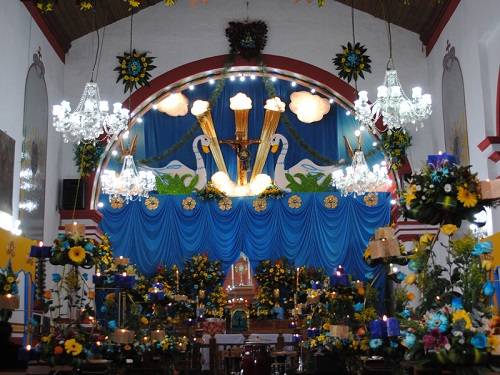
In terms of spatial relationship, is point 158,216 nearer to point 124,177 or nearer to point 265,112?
point 124,177

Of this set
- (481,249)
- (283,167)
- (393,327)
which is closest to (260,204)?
(283,167)

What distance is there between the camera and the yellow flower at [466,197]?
19.7ft

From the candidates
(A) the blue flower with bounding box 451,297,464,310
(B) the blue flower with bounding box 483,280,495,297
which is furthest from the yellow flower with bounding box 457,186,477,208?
(A) the blue flower with bounding box 451,297,464,310

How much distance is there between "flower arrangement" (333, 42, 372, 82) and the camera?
17781 mm

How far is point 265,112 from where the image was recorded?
19.8 metres

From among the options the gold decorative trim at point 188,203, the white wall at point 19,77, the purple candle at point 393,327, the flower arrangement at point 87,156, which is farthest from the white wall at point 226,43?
the purple candle at point 393,327

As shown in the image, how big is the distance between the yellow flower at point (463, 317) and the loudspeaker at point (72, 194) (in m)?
12.8

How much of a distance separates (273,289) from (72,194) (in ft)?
17.5

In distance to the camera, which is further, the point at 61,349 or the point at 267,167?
the point at 267,167

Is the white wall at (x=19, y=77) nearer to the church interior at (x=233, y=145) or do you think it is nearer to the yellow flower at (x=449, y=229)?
the church interior at (x=233, y=145)

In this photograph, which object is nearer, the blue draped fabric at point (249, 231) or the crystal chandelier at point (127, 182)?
the crystal chandelier at point (127, 182)

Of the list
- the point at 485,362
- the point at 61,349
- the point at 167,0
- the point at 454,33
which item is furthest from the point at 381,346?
the point at 454,33

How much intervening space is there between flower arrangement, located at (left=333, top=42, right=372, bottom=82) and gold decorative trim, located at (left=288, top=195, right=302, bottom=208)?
3.34 metres

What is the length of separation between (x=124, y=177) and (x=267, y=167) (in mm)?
4446
